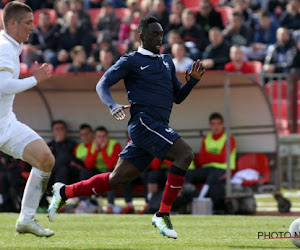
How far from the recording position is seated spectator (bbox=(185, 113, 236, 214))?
13.9 metres

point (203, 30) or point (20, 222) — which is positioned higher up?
point (203, 30)

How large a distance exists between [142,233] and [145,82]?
6.09ft

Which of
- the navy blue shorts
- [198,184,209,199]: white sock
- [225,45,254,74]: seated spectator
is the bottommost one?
[198,184,209,199]: white sock

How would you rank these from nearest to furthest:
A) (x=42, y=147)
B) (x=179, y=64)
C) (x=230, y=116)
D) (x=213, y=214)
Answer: (x=42, y=147)
(x=213, y=214)
(x=230, y=116)
(x=179, y=64)

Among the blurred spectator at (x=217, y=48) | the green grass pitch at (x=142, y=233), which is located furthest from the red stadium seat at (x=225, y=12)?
the green grass pitch at (x=142, y=233)

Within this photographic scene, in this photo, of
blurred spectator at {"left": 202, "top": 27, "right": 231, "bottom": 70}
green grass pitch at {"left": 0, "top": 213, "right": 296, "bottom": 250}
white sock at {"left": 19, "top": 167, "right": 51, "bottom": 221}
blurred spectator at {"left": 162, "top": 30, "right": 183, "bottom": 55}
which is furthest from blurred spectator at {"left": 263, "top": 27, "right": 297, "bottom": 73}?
white sock at {"left": 19, "top": 167, "right": 51, "bottom": 221}

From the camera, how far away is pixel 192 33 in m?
18.7

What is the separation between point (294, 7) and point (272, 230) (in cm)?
1024

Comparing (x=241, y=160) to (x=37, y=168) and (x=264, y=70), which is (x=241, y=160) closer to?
(x=264, y=70)

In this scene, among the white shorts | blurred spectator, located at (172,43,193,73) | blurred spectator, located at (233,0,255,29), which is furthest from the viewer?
blurred spectator, located at (233,0,255,29)

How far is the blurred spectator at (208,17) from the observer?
1933 centimetres

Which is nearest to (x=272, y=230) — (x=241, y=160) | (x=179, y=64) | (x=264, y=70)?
(x=241, y=160)

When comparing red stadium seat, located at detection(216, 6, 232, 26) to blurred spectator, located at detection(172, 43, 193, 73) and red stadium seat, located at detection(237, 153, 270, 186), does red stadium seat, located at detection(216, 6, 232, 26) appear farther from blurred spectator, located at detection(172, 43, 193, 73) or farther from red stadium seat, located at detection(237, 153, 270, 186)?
red stadium seat, located at detection(237, 153, 270, 186)

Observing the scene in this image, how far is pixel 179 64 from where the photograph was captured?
16141 millimetres
